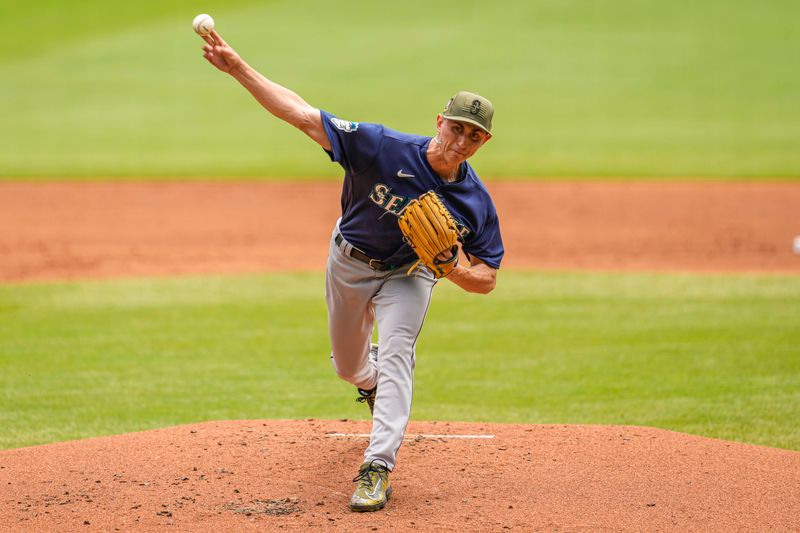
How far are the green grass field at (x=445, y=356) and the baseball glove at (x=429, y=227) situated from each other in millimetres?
2487

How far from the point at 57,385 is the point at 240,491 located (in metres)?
3.30

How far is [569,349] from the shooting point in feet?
29.8

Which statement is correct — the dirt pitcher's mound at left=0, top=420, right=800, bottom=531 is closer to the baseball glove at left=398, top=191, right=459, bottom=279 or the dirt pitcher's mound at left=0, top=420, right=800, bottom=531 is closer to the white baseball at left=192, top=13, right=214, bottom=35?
the baseball glove at left=398, top=191, right=459, bottom=279

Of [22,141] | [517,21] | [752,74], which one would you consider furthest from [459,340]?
A: [517,21]

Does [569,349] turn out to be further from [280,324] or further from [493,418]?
[280,324]

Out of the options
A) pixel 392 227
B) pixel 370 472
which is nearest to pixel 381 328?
pixel 392 227

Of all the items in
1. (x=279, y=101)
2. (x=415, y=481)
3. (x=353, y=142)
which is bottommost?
(x=415, y=481)

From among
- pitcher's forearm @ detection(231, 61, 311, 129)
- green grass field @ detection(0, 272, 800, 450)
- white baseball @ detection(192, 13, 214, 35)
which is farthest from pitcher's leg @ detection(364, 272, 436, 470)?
green grass field @ detection(0, 272, 800, 450)

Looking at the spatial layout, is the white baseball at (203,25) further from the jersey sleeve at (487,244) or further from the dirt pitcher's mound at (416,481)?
the dirt pitcher's mound at (416,481)

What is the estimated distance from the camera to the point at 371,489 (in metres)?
5.05

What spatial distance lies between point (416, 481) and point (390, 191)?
1.59 metres

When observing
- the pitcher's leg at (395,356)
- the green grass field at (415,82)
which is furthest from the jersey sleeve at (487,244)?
the green grass field at (415,82)

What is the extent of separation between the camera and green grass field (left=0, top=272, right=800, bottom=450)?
7.45 m

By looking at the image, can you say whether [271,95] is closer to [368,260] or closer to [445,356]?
[368,260]
